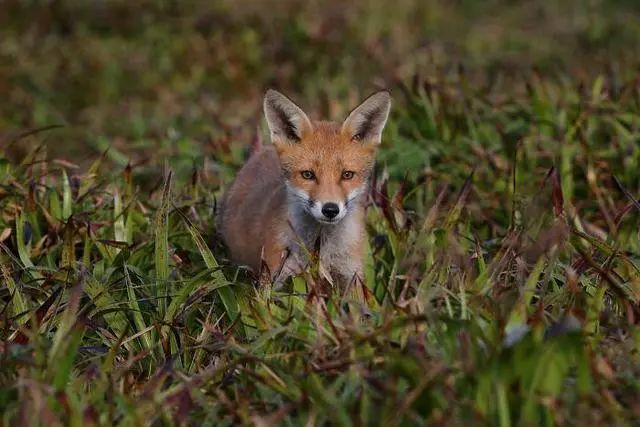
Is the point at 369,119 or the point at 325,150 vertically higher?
the point at 369,119

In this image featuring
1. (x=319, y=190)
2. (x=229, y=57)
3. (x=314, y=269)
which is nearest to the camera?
(x=314, y=269)

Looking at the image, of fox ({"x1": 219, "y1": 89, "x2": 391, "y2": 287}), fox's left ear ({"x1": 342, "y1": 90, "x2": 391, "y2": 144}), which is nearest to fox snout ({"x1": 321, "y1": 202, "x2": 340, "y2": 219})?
fox ({"x1": 219, "y1": 89, "x2": 391, "y2": 287})

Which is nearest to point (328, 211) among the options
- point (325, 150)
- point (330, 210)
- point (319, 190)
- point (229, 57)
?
point (330, 210)

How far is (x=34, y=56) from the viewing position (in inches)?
428

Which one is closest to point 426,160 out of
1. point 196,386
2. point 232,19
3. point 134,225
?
point 134,225

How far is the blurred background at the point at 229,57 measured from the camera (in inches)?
384

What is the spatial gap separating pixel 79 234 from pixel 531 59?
6.69m

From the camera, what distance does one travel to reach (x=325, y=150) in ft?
17.4

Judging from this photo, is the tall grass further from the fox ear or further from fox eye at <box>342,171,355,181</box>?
the fox ear

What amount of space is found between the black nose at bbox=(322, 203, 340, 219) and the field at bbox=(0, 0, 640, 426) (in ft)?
1.14

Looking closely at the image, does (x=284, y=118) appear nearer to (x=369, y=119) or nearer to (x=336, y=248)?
(x=369, y=119)

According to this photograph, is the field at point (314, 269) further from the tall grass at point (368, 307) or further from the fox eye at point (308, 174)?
the fox eye at point (308, 174)

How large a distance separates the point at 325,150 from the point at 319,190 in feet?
0.85

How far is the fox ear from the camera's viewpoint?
5.35 m
